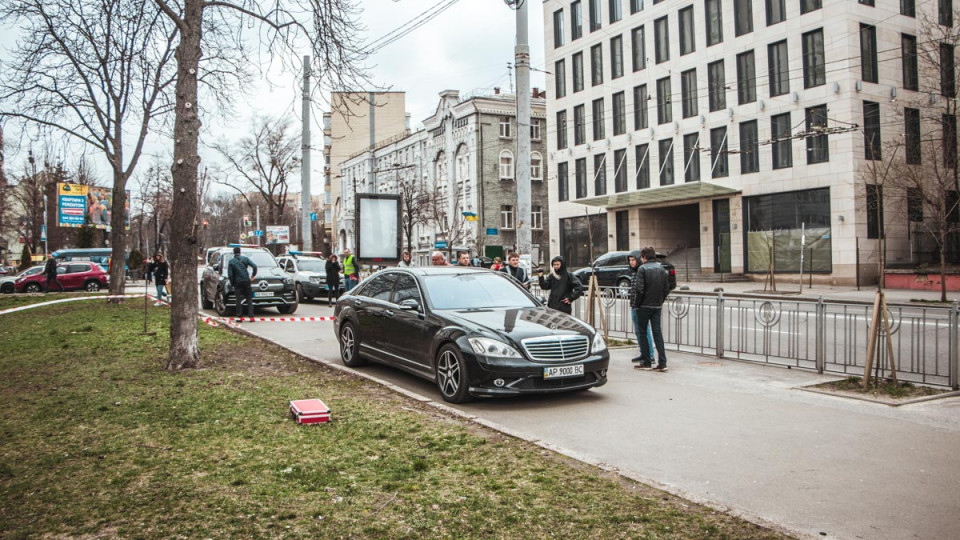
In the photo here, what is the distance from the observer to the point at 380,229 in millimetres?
26531

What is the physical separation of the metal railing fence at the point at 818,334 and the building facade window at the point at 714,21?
28.3 m

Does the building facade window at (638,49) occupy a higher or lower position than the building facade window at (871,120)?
higher

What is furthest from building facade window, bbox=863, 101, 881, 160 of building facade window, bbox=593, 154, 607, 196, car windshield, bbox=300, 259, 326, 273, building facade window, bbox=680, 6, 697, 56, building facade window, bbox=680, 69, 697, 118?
car windshield, bbox=300, 259, 326, 273

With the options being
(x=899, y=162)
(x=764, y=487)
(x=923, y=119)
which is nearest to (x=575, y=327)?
(x=764, y=487)

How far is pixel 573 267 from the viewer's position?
4669cm

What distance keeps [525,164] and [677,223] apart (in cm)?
2968

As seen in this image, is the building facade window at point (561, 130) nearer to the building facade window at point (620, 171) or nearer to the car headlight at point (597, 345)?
the building facade window at point (620, 171)

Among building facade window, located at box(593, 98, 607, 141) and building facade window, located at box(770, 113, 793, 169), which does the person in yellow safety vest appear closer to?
building facade window, located at box(770, 113, 793, 169)

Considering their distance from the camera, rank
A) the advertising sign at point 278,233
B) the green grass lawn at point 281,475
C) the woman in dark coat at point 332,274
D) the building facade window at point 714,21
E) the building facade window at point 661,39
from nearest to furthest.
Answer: the green grass lawn at point 281,475 < the woman in dark coat at point 332,274 < the building facade window at point 714,21 < the building facade window at point 661,39 < the advertising sign at point 278,233

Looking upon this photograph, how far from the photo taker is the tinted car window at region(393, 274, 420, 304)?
934 cm

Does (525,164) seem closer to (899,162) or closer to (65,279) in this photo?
(899,162)

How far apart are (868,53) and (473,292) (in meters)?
30.4

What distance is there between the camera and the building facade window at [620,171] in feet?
141

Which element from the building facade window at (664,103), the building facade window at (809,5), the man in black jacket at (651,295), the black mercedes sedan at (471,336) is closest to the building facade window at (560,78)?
the building facade window at (664,103)
